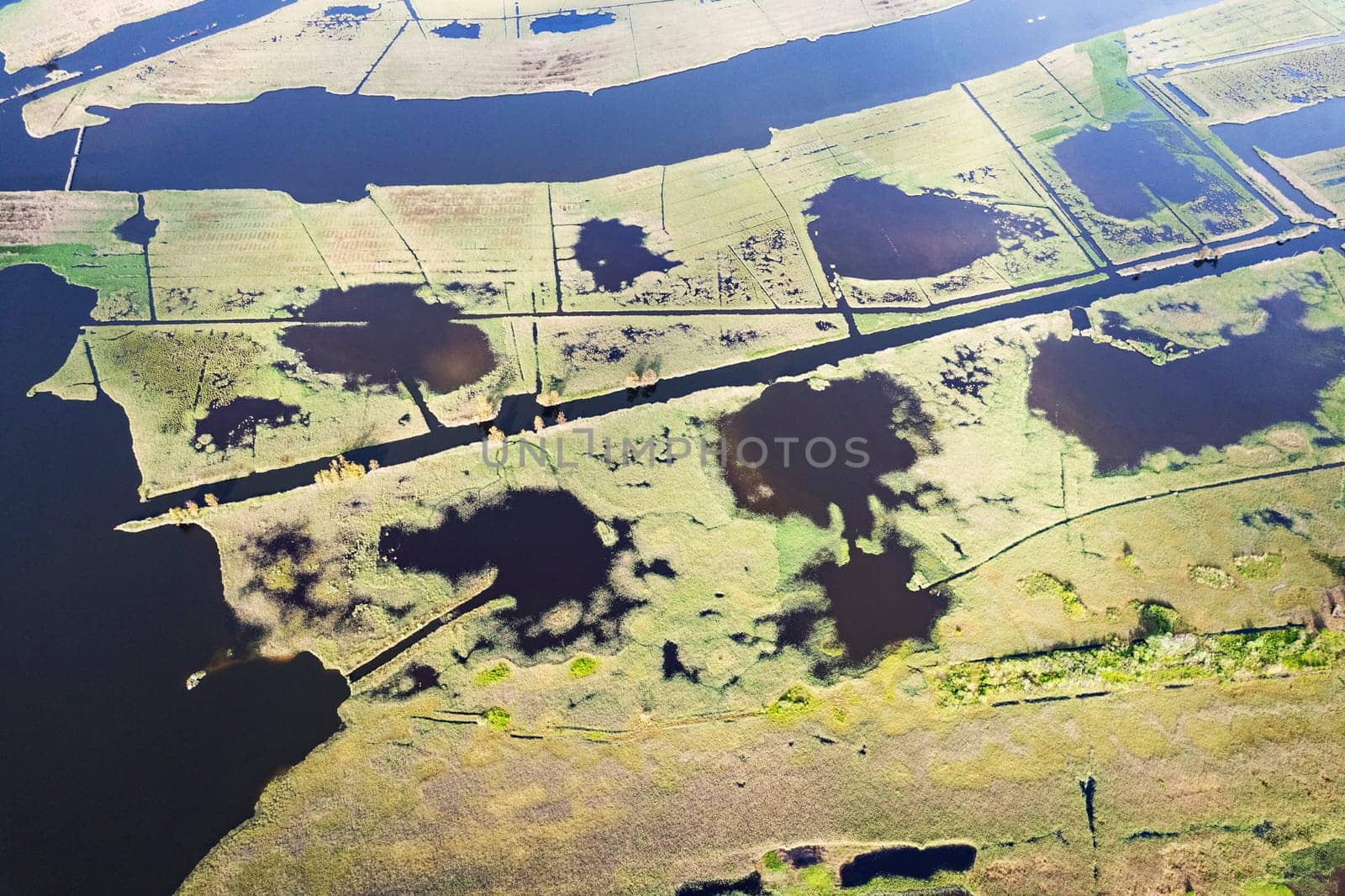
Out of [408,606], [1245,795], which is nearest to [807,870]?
[1245,795]

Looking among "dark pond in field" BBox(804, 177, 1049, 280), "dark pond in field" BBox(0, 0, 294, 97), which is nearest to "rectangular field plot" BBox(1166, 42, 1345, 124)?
"dark pond in field" BBox(804, 177, 1049, 280)

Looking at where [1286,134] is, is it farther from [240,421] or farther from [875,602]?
[240,421]

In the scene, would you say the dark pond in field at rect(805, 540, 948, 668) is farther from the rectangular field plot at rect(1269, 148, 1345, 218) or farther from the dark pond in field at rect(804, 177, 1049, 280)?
the rectangular field plot at rect(1269, 148, 1345, 218)

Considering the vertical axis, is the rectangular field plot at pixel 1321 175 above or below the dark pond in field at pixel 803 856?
above

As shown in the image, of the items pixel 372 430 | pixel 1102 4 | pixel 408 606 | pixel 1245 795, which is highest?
pixel 1102 4

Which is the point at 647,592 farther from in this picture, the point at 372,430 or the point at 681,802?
the point at 372,430

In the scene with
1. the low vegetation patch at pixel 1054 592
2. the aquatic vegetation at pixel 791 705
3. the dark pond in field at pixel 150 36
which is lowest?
the aquatic vegetation at pixel 791 705

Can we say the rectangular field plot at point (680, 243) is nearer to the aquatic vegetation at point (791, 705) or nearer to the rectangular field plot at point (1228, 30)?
the aquatic vegetation at point (791, 705)

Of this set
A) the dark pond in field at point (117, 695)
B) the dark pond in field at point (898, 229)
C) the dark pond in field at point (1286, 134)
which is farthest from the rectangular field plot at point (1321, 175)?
the dark pond in field at point (117, 695)
